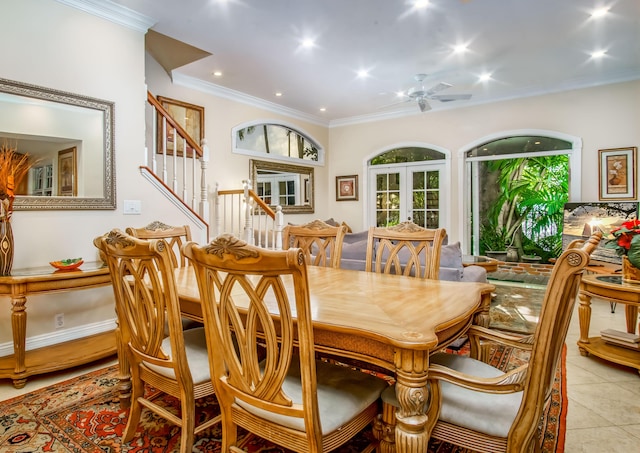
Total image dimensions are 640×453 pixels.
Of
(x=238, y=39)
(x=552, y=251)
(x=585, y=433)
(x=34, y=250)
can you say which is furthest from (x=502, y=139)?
(x=34, y=250)

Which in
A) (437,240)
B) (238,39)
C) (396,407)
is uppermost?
(238,39)

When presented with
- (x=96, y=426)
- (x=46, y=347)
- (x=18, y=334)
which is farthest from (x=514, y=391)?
(x=46, y=347)

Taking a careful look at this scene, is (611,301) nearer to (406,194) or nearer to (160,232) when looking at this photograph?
(160,232)

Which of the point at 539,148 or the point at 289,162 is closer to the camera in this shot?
the point at 539,148

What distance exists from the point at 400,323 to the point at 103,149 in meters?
3.03

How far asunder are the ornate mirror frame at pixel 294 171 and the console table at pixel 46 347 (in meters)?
3.48

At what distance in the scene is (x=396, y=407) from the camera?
1.33m

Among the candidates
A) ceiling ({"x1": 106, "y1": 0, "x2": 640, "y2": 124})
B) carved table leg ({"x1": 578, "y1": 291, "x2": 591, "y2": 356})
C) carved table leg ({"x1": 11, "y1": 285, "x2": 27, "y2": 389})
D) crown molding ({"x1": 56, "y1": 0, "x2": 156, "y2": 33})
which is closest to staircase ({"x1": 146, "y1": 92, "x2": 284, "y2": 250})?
crown molding ({"x1": 56, "y1": 0, "x2": 156, "y2": 33})

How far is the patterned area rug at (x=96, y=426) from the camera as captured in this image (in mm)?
1752

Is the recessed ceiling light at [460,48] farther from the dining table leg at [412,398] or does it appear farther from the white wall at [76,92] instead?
the dining table leg at [412,398]

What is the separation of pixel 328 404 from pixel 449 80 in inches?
201

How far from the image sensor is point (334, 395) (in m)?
1.34

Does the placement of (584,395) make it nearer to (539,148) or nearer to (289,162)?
(539,148)

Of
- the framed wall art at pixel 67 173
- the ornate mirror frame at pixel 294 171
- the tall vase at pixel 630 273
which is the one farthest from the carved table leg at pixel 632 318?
the ornate mirror frame at pixel 294 171
